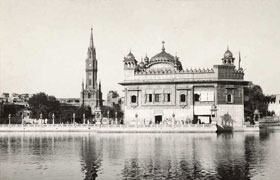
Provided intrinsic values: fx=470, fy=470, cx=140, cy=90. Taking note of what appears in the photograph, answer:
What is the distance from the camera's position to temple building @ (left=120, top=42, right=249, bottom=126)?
178 feet

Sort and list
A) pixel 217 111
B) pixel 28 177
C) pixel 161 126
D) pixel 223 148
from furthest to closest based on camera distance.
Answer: pixel 217 111 → pixel 161 126 → pixel 223 148 → pixel 28 177

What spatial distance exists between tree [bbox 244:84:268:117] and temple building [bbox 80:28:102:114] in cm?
4181

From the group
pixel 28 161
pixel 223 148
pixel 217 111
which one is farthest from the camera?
pixel 217 111

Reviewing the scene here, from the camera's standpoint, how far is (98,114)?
208ft

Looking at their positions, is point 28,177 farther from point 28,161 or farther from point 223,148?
point 223,148

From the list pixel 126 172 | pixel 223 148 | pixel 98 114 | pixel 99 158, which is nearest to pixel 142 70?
pixel 98 114

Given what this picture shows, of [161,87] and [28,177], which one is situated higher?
[161,87]

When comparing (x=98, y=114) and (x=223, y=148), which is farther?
(x=98, y=114)

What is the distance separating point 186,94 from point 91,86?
63.7 metres

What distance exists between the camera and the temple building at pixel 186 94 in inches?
2141

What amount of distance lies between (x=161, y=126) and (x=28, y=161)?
26.6m

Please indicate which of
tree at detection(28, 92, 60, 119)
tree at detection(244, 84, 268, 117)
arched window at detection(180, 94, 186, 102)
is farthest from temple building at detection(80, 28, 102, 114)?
arched window at detection(180, 94, 186, 102)

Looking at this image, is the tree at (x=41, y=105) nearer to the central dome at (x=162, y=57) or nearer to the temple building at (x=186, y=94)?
the temple building at (x=186, y=94)

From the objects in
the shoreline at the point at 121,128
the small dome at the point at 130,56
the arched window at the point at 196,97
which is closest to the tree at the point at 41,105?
the shoreline at the point at 121,128
